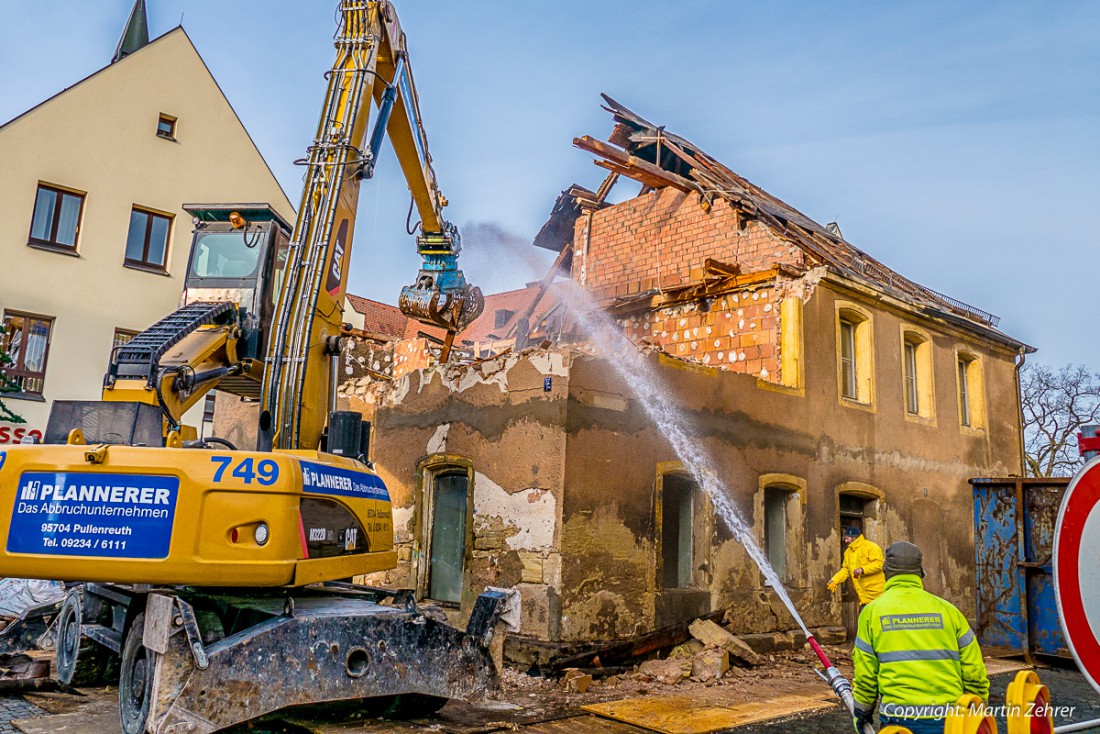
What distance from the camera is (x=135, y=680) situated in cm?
590

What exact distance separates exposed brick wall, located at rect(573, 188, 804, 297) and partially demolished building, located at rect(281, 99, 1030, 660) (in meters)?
0.05

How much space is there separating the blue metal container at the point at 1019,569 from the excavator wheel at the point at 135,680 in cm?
1333

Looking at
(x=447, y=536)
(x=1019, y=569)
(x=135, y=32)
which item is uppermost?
(x=135, y=32)

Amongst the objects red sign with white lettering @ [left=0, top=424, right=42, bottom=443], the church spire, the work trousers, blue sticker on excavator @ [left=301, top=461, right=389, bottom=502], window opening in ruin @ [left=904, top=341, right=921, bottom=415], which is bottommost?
the work trousers

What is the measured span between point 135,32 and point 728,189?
860 inches

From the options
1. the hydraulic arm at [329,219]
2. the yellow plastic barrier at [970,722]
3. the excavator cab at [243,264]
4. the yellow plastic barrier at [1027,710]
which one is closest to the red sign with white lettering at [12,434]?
the excavator cab at [243,264]

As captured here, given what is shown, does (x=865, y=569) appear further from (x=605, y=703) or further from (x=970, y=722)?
(x=970, y=722)

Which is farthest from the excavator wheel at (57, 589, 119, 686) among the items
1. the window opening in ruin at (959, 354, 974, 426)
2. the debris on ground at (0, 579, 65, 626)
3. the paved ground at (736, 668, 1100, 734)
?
the window opening in ruin at (959, 354, 974, 426)

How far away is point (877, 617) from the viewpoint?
168 inches

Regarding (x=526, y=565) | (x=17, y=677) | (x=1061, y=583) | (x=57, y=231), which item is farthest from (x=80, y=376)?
(x=1061, y=583)

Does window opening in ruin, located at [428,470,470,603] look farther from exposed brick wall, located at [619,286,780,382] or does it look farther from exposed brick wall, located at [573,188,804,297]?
exposed brick wall, located at [573,188,804,297]

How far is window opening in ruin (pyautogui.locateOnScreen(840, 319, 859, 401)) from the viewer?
14.6 metres

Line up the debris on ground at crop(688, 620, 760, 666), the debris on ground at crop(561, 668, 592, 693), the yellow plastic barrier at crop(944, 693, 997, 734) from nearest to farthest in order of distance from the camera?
the yellow plastic barrier at crop(944, 693, 997, 734), the debris on ground at crop(561, 668, 592, 693), the debris on ground at crop(688, 620, 760, 666)

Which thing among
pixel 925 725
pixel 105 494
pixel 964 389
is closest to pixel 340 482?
pixel 105 494
